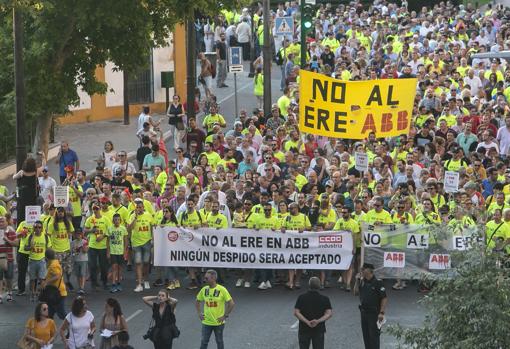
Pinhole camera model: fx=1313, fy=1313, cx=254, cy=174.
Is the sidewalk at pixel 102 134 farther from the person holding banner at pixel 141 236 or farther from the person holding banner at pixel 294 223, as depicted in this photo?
the person holding banner at pixel 294 223

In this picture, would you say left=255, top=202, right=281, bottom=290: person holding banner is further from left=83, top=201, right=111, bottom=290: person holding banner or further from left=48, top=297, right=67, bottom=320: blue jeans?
left=48, top=297, right=67, bottom=320: blue jeans

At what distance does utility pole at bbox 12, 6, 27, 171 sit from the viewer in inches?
838

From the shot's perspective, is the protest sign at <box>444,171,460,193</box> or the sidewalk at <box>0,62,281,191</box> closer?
the protest sign at <box>444,171,460,193</box>

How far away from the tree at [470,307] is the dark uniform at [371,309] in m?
4.54

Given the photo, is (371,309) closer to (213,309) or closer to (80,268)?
(213,309)

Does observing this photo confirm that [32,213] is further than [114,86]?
No

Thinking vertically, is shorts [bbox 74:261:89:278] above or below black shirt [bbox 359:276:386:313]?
below

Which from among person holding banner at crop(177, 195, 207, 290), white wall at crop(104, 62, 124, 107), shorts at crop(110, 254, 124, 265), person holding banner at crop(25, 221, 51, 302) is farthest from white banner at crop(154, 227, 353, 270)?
white wall at crop(104, 62, 124, 107)

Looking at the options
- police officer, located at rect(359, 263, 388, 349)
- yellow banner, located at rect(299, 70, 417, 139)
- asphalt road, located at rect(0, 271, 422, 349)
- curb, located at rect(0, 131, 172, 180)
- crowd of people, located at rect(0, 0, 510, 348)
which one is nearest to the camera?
police officer, located at rect(359, 263, 388, 349)

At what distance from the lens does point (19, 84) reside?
2170 cm

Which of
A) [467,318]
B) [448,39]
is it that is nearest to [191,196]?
[467,318]

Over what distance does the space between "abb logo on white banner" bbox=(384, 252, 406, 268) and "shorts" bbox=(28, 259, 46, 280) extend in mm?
5426

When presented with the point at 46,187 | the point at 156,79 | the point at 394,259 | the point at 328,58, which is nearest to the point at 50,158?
the point at 156,79

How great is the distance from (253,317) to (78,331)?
3.87m
